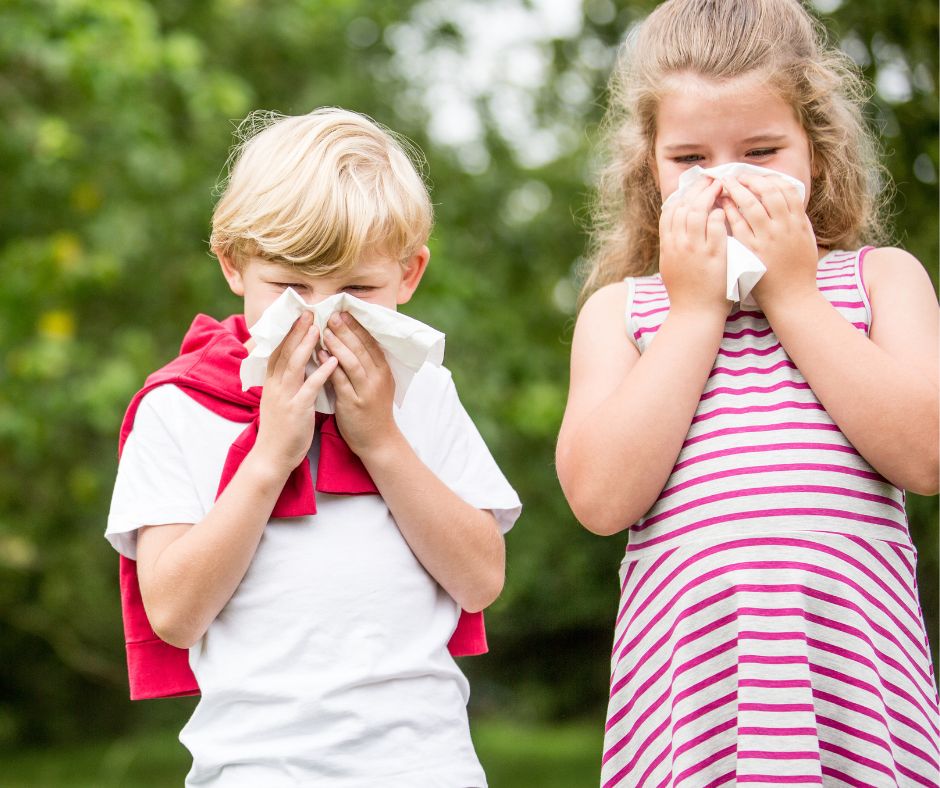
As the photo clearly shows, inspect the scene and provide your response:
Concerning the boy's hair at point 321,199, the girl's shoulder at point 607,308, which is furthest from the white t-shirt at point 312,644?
the girl's shoulder at point 607,308

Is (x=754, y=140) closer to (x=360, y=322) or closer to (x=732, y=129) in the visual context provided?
(x=732, y=129)

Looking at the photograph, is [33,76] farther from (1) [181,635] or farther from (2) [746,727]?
(2) [746,727]

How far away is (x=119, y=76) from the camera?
6.30 metres

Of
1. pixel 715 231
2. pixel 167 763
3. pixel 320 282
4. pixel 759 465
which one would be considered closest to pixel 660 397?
pixel 759 465

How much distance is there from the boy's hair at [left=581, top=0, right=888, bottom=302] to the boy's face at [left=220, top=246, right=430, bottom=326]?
2.24 feet

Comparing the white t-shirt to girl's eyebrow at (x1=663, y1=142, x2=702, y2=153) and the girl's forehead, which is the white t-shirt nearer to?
girl's eyebrow at (x1=663, y1=142, x2=702, y2=153)

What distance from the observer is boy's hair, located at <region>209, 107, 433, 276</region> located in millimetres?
2156

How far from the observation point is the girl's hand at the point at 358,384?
2.14 meters

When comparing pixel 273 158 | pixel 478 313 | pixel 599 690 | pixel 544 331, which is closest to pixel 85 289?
pixel 478 313

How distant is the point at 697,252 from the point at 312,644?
99 centimetres

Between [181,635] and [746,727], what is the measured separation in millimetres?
987

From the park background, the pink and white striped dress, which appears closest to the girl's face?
the pink and white striped dress

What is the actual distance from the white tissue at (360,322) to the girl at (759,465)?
0.34 metres

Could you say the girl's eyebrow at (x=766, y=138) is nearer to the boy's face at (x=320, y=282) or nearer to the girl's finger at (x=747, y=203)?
the girl's finger at (x=747, y=203)
